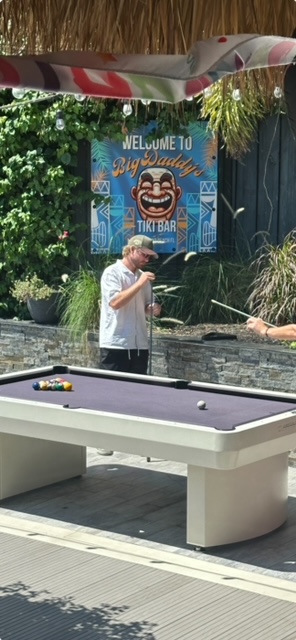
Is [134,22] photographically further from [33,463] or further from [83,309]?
[83,309]

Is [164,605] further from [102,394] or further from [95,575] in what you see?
[102,394]

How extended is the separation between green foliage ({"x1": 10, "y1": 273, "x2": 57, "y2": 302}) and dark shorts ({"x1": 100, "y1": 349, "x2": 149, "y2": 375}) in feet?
6.30

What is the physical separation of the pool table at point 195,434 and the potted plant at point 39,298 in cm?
292

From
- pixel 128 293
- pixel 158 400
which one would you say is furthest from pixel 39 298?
pixel 158 400

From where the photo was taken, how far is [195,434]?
258 inches

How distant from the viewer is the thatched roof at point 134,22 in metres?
6.45

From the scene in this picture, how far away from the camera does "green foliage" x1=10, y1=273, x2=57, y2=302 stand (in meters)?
11.0

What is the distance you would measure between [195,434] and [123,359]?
2.69 metres

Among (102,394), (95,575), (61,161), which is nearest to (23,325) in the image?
(61,161)

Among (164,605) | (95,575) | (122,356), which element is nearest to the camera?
(164,605)

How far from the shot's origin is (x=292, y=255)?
1034cm

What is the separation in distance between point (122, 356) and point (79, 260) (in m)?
2.58

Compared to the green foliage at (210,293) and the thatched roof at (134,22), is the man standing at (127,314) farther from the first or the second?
the thatched roof at (134,22)

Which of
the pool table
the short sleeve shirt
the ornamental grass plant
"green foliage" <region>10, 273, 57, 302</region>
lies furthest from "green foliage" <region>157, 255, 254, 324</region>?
the pool table
